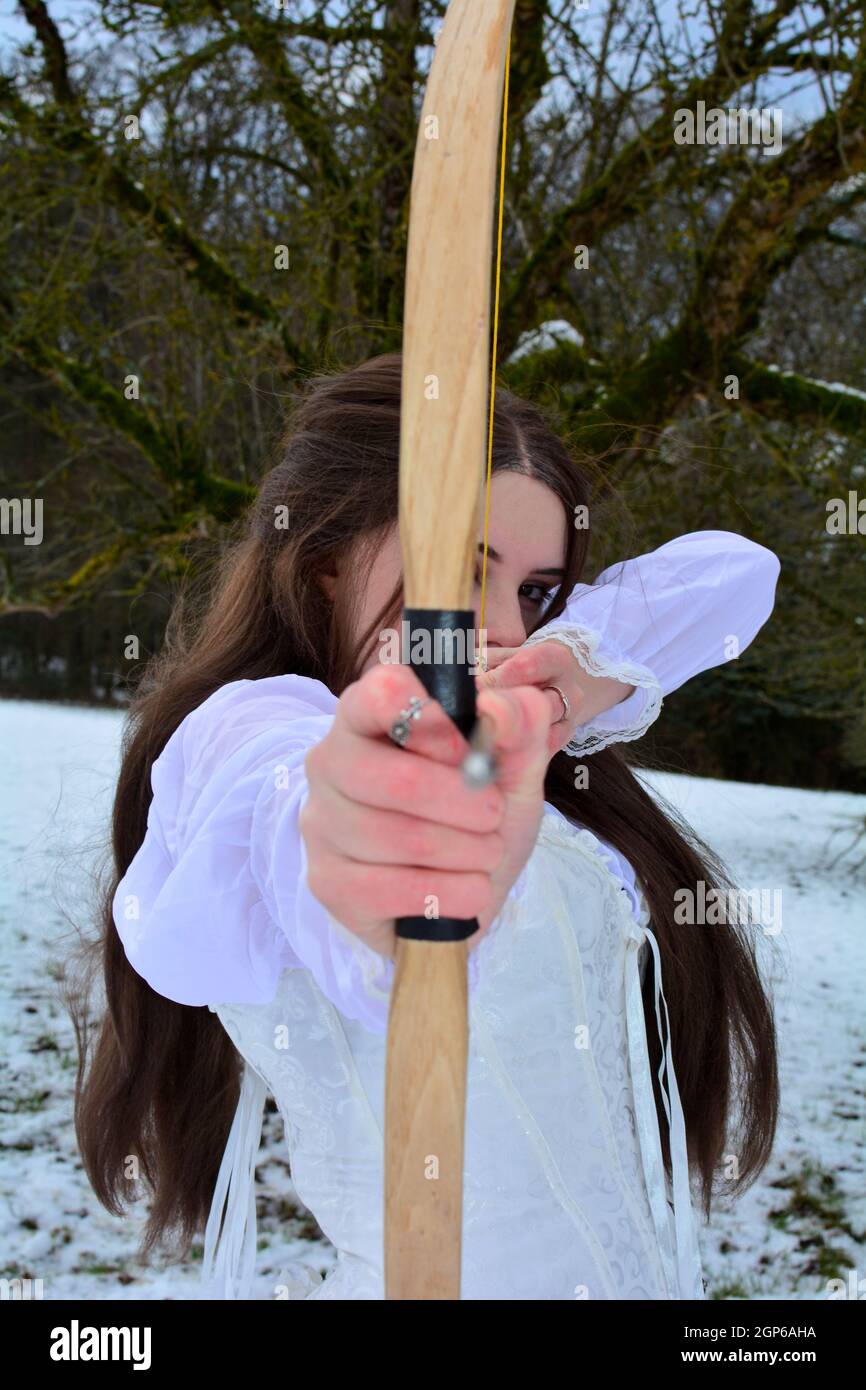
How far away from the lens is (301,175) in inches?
145

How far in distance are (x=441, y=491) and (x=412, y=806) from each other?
0.22 metres

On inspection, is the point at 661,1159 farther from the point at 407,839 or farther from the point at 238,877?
the point at 407,839

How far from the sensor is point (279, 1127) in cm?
348

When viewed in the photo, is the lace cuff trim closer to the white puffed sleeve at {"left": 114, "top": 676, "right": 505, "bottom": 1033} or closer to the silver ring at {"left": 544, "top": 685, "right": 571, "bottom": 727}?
the silver ring at {"left": 544, "top": 685, "right": 571, "bottom": 727}

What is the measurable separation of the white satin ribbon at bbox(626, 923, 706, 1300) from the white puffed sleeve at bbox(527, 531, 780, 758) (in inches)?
12.4

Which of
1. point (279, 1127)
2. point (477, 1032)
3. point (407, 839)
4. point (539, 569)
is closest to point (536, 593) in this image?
point (539, 569)

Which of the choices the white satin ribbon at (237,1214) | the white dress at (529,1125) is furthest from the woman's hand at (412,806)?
the white satin ribbon at (237,1214)

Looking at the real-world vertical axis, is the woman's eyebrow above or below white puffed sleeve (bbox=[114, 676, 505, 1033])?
→ above

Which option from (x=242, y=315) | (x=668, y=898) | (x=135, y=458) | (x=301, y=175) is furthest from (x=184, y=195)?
(x=668, y=898)

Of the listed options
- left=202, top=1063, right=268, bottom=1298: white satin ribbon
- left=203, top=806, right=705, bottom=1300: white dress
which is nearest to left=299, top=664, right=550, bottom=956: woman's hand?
left=203, top=806, right=705, bottom=1300: white dress

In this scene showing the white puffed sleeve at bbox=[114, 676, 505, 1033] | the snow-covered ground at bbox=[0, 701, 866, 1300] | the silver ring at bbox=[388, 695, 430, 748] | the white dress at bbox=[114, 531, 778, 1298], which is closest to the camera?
the silver ring at bbox=[388, 695, 430, 748]

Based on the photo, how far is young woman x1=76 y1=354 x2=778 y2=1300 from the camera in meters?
0.69

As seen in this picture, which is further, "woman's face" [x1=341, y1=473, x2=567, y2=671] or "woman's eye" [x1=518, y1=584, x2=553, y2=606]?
"woman's eye" [x1=518, y1=584, x2=553, y2=606]

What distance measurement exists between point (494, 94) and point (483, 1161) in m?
1.01
